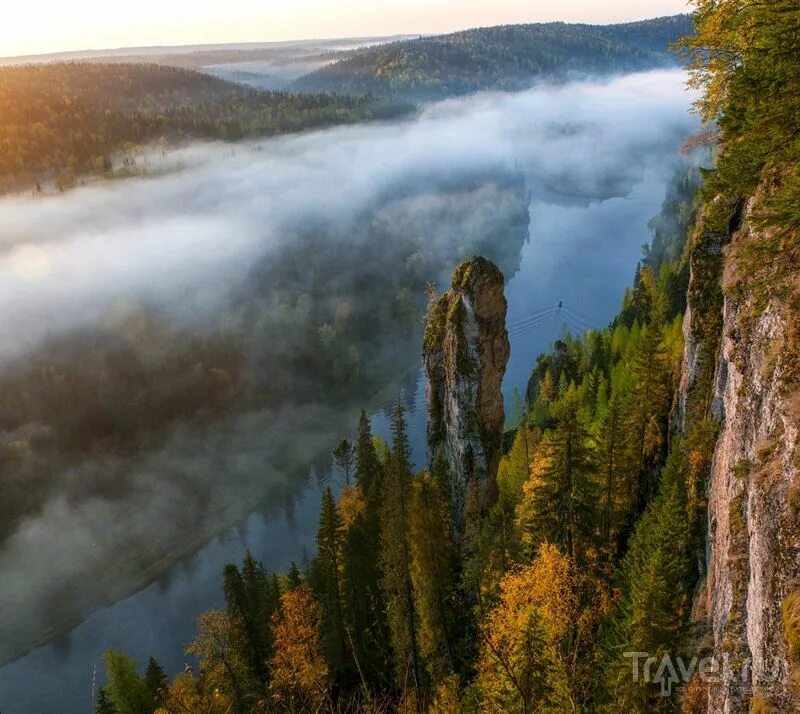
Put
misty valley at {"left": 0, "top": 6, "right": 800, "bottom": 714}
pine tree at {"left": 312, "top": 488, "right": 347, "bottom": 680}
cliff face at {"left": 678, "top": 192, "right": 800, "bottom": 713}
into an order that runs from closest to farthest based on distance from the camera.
→ cliff face at {"left": 678, "top": 192, "right": 800, "bottom": 713} → misty valley at {"left": 0, "top": 6, "right": 800, "bottom": 714} → pine tree at {"left": 312, "top": 488, "right": 347, "bottom": 680}

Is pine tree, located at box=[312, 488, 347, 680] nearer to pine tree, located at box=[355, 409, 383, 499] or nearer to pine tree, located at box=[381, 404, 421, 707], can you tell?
pine tree, located at box=[381, 404, 421, 707]

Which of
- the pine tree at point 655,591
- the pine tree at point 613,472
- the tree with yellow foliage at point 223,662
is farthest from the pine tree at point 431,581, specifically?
the tree with yellow foliage at point 223,662

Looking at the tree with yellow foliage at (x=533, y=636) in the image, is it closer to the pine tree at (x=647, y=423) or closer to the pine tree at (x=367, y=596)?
the pine tree at (x=647, y=423)

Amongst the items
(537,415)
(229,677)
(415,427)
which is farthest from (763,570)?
(415,427)

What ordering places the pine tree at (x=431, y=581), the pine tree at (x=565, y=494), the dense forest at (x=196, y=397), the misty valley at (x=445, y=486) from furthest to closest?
the dense forest at (x=196, y=397) < the pine tree at (x=431, y=581) < the pine tree at (x=565, y=494) < the misty valley at (x=445, y=486)

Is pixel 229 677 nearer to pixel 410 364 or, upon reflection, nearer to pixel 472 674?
pixel 472 674

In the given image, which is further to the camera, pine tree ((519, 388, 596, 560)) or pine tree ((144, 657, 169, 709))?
pine tree ((144, 657, 169, 709))

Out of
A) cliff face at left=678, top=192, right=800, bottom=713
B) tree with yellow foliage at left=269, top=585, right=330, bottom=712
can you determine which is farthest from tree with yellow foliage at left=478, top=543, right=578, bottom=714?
tree with yellow foliage at left=269, top=585, right=330, bottom=712
